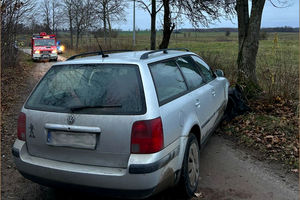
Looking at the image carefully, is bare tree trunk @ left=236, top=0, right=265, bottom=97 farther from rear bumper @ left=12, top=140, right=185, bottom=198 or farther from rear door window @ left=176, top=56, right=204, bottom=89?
rear bumper @ left=12, top=140, right=185, bottom=198

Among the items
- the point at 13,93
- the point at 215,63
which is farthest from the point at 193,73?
the point at 13,93

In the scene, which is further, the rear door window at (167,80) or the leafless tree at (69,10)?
the leafless tree at (69,10)

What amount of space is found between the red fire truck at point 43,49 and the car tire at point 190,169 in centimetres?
2236

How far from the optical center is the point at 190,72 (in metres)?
4.34

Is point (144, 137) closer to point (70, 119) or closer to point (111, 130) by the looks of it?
point (111, 130)

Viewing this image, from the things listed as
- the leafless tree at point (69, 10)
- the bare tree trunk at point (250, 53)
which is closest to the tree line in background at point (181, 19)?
the bare tree trunk at point (250, 53)

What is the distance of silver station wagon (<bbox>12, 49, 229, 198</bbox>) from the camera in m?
2.75

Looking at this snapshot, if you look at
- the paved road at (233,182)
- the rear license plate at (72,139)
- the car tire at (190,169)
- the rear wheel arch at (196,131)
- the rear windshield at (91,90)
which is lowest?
the paved road at (233,182)

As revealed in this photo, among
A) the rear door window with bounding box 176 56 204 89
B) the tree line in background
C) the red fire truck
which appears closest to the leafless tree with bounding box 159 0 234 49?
the tree line in background

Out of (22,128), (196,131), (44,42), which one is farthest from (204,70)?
(44,42)

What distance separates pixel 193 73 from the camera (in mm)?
4422

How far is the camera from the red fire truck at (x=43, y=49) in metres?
23.8

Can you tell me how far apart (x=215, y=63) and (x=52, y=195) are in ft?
27.5

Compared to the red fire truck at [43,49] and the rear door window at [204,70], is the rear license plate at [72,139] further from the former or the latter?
the red fire truck at [43,49]
